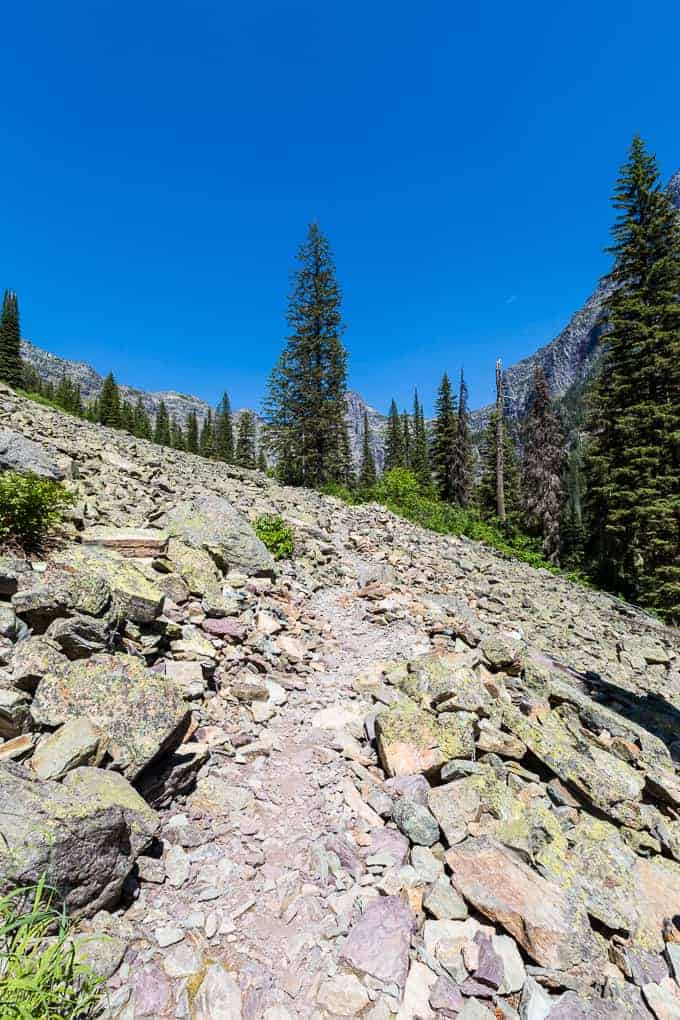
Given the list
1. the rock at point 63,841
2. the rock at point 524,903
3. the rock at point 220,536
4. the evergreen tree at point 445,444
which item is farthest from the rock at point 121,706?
the evergreen tree at point 445,444

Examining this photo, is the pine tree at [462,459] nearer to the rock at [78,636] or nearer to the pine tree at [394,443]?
the pine tree at [394,443]

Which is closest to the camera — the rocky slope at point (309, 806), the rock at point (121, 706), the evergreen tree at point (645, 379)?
the rocky slope at point (309, 806)


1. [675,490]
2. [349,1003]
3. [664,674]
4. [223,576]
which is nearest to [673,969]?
[349,1003]

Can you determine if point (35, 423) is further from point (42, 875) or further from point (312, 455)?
point (42, 875)

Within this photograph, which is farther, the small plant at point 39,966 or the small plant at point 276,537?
the small plant at point 276,537

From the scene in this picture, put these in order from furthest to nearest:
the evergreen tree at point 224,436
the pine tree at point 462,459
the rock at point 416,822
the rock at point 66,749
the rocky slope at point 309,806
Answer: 1. the evergreen tree at point 224,436
2. the pine tree at point 462,459
3. the rock at point 416,822
4. the rock at point 66,749
5. the rocky slope at point 309,806

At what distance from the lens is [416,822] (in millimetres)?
4129

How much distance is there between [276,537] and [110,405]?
76.8 metres

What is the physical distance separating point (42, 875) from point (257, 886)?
1693 mm

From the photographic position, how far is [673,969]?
355cm

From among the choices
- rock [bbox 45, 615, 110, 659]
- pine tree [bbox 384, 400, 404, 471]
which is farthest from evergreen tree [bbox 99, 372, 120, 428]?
rock [bbox 45, 615, 110, 659]

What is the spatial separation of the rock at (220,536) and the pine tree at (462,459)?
3539cm

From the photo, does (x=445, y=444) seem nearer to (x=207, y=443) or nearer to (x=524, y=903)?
(x=524, y=903)

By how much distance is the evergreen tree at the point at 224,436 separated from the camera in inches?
3251
